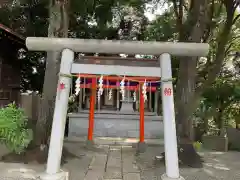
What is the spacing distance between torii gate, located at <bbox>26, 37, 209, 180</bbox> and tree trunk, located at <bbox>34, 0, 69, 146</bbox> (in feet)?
9.35

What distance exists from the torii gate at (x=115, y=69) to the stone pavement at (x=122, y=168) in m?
1.98

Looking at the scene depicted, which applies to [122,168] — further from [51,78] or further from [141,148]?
[51,78]

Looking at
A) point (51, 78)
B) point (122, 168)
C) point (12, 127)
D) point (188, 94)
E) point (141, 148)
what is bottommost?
point (122, 168)

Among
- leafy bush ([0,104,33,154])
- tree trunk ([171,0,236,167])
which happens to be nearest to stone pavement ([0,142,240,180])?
tree trunk ([171,0,236,167])

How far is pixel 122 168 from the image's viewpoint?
7.66 metres

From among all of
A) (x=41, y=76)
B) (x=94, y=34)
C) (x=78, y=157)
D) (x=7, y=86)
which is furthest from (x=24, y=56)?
(x=78, y=157)

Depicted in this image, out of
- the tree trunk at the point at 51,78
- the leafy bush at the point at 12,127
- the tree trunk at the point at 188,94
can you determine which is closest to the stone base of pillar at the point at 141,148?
the tree trunk at the point at 188,94

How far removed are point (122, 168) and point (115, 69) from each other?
345cm

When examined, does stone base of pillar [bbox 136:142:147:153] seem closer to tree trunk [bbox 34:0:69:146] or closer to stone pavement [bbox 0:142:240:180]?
stone pavement [bbox 0:142:240:180]

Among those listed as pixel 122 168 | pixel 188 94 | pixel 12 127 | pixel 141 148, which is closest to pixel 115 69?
pixel 12 127

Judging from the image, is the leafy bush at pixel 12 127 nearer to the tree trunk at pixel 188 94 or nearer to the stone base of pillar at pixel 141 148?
the tree trunk at pixel 188 94

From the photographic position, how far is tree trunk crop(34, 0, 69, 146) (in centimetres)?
805

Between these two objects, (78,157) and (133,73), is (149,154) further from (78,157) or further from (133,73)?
(133,73)

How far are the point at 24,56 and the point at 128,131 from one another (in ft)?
21.7
